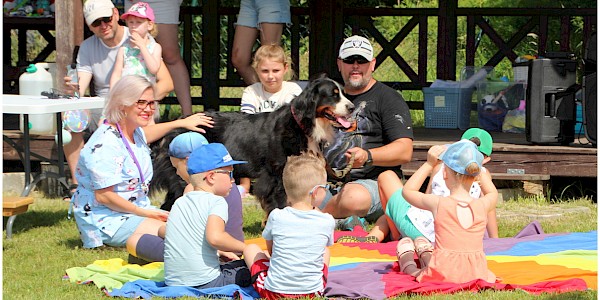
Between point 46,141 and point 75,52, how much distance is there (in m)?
0.88

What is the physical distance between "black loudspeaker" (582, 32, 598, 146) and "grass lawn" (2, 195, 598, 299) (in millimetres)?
607

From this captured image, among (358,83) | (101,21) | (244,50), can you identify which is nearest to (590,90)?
(358,83)

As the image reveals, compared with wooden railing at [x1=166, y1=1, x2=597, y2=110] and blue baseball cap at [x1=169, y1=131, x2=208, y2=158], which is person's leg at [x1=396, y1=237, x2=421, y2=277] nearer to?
blue baseball cap at [x1=169, y1=131, x2=208, y2=158]

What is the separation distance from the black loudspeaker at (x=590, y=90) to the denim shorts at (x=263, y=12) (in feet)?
8.04

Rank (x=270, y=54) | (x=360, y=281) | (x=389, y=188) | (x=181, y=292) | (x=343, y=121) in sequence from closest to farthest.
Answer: (x=181, y=292) → (x=360, y=281) → (x=389, y=188) → (x=343, y=121) → (x=270, y=54)

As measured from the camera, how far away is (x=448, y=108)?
35.3 feet

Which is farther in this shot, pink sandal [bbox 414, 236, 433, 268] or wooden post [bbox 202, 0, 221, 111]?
wooden post [bbox 202, 0, 221, 111]

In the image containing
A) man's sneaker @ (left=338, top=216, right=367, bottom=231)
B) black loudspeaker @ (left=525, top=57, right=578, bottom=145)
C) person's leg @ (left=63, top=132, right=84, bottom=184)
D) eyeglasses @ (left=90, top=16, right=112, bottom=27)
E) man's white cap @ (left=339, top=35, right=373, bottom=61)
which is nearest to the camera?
man's white cap @ (left=339, top=35, right=373, bottom=61)

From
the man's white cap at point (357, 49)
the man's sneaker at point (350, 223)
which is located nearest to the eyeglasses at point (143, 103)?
the man's white cap at point (357, 49)

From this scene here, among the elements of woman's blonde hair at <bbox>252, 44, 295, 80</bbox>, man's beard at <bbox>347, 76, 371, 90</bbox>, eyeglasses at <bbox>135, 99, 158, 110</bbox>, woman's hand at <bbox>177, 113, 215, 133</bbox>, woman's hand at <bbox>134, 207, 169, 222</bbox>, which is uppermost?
woman's blonde hair at <bbox>252, 44, 295, 80</bbox>

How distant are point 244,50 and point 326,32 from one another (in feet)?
7.14

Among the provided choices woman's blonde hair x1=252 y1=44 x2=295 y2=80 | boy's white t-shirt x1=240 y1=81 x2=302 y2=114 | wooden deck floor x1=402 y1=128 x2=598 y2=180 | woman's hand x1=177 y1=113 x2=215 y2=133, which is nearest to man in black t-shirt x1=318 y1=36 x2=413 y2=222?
woman's blonde hair x1=252 y1=44 x2=295 y2=80

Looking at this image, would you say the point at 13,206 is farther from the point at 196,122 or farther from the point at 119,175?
the point at 196,122

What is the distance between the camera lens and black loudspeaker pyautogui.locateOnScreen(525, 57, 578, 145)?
849 cm
